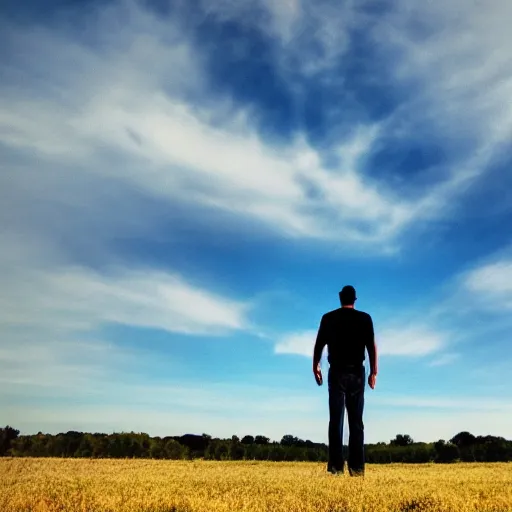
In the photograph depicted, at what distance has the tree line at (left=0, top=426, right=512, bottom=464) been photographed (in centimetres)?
1912

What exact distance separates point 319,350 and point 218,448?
10.8 m

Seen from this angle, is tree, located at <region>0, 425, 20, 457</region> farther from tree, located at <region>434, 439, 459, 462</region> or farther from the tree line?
tree, located at <region>434, 439, 459, 462</region>

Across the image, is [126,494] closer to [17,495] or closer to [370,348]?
[17,495]

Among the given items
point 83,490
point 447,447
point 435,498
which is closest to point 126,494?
point 83,490

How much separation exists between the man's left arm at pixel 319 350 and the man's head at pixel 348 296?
50 cm

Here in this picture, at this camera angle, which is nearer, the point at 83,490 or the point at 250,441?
the point at 83,490

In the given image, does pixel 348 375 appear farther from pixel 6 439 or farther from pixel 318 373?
pixel 6 439

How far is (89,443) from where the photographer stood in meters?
19.1

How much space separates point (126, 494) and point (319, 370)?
15.3ft

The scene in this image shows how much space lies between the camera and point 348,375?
10414mm

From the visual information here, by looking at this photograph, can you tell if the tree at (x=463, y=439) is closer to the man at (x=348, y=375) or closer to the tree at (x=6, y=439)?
the man at (x=348, y=375)

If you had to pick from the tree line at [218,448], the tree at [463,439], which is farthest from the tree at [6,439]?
the tree at [463,439]

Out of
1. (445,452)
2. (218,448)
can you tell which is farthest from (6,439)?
(445,452)

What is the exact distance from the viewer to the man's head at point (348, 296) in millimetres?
10828
